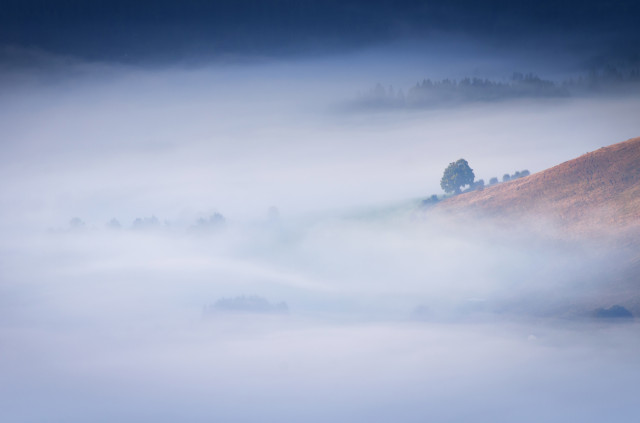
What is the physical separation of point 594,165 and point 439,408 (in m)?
26.0

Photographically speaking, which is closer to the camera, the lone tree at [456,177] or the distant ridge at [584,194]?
the distant ridge at [584,194]

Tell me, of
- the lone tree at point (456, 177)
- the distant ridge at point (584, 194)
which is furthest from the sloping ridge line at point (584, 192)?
the lone tree at point (456, 177)

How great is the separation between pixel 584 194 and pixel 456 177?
42.9ft

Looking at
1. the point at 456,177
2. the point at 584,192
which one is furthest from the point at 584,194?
the point at 456,177

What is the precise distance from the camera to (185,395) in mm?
74750

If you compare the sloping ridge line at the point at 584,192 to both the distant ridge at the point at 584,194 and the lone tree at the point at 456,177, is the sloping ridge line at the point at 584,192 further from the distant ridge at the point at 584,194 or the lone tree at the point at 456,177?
the lone tree at the point at 456,177

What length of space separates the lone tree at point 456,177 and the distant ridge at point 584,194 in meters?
6.14

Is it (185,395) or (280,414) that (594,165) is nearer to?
(280,414)

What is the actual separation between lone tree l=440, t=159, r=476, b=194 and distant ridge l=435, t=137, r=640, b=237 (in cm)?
614

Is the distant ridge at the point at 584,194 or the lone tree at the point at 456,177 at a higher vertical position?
the lone tree at the point at 456,177

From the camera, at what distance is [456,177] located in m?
57.0

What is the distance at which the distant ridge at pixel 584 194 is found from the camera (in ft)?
148

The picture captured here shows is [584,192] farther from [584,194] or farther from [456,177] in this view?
[456,177]

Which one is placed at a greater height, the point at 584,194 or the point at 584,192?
the point at 584,192
